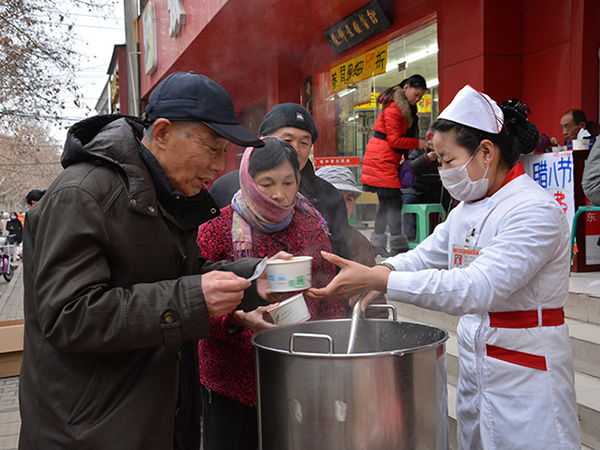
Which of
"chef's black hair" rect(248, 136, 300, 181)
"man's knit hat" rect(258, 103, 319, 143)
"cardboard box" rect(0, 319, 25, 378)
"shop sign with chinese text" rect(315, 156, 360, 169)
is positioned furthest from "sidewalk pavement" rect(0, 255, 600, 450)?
"shop sign with chinese text" rect(315, 156, 360, 169)

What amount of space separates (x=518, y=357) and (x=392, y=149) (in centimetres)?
488

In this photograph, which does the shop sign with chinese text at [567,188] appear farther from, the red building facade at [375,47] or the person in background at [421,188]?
the person in background at [421,188]

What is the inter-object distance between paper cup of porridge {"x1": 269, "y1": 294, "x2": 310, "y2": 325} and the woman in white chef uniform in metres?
0.11

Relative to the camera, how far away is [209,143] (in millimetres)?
1595

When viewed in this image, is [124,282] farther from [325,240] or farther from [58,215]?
[325,240]

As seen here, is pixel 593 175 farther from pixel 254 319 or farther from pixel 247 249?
pixel 254 319

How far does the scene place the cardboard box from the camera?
5.39 m

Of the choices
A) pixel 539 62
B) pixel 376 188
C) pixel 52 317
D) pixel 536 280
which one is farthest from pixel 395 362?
pixel 539 62

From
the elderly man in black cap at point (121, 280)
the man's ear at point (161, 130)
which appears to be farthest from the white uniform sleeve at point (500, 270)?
the man's ear at point (161, 130)

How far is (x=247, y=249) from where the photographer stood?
7.17ft

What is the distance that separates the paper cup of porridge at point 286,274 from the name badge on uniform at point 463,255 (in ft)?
2.13

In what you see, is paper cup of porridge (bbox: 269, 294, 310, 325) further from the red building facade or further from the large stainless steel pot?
the red building facade

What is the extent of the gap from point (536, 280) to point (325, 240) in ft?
2.92

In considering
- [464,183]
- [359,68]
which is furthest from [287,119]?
[359,68]
